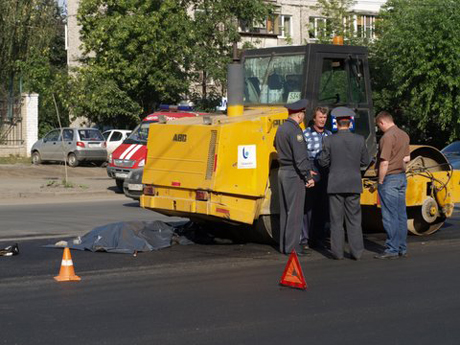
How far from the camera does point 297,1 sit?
159ft

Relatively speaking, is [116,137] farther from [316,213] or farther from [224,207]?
[224,207]

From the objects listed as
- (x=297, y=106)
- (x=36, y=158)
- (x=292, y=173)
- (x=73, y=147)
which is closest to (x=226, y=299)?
(x=292, y=173)

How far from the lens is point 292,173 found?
10.7 m

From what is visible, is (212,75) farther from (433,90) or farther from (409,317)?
(409,317)

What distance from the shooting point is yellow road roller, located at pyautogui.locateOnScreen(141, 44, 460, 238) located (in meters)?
10.8

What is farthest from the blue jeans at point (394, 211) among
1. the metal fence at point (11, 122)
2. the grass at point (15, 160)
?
the metal fence at point (11, 122)

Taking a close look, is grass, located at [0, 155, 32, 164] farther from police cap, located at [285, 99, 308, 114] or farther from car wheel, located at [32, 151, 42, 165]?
police cap, located at [285, 99, 308, 114]

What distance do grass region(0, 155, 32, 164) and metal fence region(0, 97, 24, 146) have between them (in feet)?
2.73

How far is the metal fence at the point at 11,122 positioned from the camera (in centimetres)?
3725

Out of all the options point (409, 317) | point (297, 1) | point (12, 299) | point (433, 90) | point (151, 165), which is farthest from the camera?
point (297, 1)

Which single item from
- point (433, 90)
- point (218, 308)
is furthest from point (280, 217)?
point (433, 90)

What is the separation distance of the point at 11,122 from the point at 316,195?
28273 mm

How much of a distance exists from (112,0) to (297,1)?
14.7 meters

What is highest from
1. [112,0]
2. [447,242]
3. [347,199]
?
[112,0]
